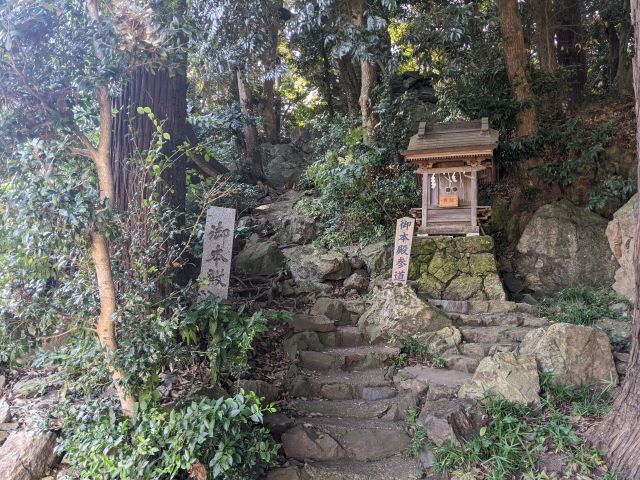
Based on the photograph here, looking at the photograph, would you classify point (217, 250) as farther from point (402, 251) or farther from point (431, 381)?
point (402, 251)

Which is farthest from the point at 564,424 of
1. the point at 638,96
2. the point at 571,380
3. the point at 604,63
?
the point at 604,63

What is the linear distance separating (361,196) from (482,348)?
4.42 m

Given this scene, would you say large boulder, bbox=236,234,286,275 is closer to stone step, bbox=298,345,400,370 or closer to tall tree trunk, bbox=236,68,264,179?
stone step, bbox=298,345,400,370

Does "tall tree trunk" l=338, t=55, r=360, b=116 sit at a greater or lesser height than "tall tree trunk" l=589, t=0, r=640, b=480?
greater

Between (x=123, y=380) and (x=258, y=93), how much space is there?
13.2 m

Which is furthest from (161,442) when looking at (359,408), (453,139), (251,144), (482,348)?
(251,144)

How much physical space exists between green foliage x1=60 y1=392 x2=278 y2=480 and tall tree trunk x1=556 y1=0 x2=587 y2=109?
11.5 metres

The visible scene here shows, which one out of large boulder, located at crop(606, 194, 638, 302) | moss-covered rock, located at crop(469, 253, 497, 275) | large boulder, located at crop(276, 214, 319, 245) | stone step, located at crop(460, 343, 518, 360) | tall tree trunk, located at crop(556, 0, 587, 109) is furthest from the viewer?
tall tree trunk, located at crop(556, 0, 587, 109)

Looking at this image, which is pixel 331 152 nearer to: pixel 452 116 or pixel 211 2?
pixel 452 116

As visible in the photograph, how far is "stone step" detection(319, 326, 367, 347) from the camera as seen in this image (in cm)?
591

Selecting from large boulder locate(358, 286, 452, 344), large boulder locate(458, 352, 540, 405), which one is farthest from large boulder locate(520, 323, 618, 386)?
large boulder locate(358, 286, 452, 344)

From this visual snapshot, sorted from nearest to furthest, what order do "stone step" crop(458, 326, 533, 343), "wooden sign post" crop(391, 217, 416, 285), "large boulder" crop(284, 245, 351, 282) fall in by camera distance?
1. "stone step" crop(458, 326, 533, 343)
2. "wooden sign post" crop(391, 217, 416, 285)
3. "large boulder" crop(284, 245, 351, 282)

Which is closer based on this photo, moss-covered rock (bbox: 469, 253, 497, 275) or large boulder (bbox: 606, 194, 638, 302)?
large boulder (bbox: 606, 194, 638, 302)

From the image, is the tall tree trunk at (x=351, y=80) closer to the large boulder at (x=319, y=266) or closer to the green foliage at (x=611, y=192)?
the large boulder at (x=319, y=266)
